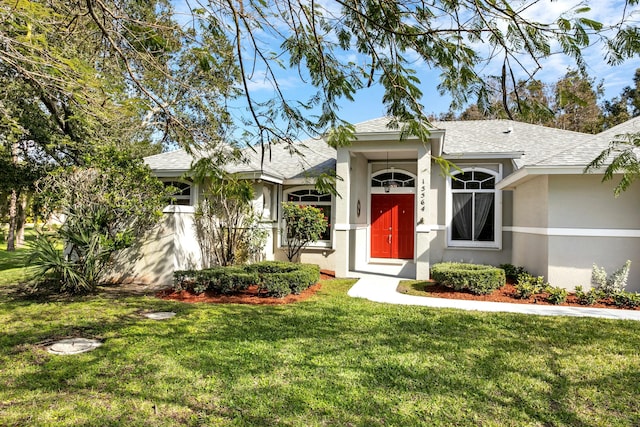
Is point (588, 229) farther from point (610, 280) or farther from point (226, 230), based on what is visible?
point (226, 230)

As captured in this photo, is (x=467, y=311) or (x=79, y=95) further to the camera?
(x=467, y=311)

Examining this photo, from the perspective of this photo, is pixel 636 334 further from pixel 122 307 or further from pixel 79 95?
pixel 122 307

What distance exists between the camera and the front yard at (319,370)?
3488mm

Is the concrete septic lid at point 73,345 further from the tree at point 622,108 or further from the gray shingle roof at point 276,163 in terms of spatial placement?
the tree at point 622,108

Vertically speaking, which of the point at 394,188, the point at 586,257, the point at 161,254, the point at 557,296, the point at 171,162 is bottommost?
→ the point at 557,296

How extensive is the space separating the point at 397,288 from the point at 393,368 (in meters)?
5.53

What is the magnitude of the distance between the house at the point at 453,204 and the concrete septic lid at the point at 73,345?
457 centimetres

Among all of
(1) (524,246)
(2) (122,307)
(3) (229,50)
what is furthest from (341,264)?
(3) (229,50)

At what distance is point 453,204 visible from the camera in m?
12.9

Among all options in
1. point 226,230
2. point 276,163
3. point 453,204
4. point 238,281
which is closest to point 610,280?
point 453,204

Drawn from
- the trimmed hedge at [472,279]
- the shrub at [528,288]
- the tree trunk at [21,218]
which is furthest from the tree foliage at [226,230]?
the tree trunk at [21,218]

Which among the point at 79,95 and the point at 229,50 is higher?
the point at 229,50

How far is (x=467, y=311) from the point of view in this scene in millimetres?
7555

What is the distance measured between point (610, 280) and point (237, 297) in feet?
27.8
